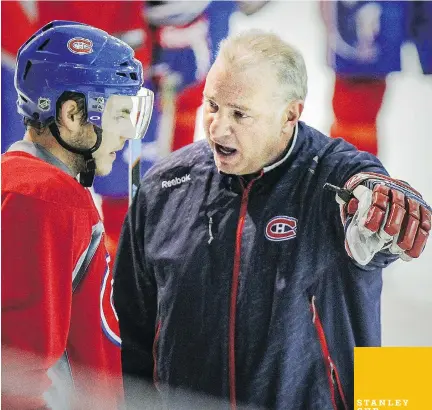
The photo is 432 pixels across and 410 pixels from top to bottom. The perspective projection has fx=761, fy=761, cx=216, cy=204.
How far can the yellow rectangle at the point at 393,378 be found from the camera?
2.09 metres

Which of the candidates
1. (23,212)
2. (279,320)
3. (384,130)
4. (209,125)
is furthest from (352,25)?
(23,212)

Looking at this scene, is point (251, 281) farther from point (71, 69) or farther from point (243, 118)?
point (71, 69)

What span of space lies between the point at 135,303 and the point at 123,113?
0.53m

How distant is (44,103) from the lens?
2.07 m

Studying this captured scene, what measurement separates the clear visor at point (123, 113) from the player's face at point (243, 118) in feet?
0.58

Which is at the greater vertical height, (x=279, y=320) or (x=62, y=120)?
(x=62, y=120)

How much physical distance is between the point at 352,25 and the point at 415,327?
0.85 m

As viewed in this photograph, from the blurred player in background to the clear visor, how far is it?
0.52 meters

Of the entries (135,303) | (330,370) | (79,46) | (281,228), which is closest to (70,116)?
(79,46)

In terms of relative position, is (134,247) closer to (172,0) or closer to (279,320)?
(279,320)

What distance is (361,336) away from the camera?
2076 mm

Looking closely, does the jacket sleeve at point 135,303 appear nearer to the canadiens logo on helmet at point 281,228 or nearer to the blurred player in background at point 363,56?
the canadiens logo on helmet at point 281,228

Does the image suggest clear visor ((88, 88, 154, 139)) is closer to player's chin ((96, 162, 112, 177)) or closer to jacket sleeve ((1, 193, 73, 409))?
player's chin ((96, 162, 112, 177))

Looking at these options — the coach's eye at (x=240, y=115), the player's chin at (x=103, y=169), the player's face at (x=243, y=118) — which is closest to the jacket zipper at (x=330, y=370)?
the player's face at (x=243, y=118)
